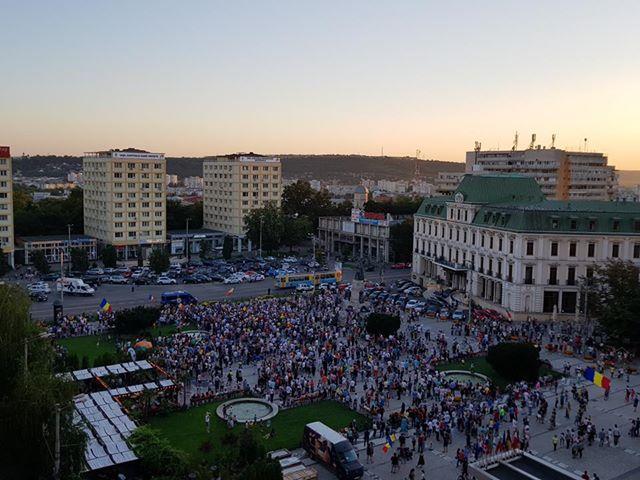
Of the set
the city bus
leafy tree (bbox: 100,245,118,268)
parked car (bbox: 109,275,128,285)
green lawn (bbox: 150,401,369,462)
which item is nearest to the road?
parked car (bbox: 109,275,128,285)

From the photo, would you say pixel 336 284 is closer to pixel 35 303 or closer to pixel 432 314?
pixel 432 314

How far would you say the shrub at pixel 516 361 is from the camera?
3464 cm

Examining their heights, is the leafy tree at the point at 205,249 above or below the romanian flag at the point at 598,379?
below

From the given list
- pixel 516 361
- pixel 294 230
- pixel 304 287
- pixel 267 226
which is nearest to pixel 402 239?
pixel 294 230

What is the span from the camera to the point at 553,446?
90.8 ft

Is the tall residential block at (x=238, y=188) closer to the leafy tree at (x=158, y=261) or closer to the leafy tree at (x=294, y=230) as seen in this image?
the leafy tree at (x=294, y=230)

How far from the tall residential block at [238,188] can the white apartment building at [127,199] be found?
12.0m

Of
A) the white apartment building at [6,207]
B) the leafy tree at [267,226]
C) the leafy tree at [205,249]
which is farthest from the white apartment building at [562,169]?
the white apartment building at [6,207]

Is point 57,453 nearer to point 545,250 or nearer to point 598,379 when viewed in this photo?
point 598,379

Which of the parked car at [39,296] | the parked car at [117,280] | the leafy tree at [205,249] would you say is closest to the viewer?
the parked car at [39,296]

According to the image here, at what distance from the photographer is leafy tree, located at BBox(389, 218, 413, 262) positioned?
273 ft

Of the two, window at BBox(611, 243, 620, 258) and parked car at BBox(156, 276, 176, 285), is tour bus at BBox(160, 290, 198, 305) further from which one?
window at BBox(611, 243, 620, 258)

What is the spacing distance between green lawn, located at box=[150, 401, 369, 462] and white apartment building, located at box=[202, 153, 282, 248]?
61927 mm

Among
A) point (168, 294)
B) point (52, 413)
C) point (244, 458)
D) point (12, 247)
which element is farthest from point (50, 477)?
point (12, 247)
